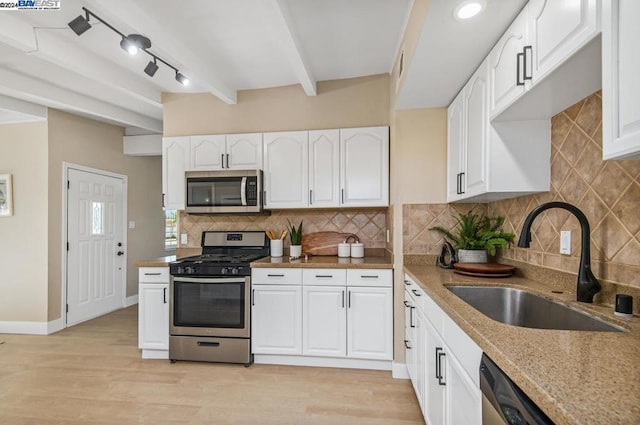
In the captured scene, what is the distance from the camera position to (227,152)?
333cm

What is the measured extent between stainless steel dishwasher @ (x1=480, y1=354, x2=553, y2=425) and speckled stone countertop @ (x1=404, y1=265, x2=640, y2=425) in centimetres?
3

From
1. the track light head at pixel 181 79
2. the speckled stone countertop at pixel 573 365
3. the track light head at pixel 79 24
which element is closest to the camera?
the speckled stone countertop at pixel 573 365

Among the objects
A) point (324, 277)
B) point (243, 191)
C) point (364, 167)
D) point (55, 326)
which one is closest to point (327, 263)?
point (324, 277)

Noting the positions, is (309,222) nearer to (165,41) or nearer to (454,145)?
(454,145)

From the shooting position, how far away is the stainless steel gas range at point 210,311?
9.31 ft

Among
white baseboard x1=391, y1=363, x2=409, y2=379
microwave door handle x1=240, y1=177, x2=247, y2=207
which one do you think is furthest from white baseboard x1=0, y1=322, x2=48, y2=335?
white baseboard x1=391, y1=363, x2=409, y2=379

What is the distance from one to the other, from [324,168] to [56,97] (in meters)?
2.94

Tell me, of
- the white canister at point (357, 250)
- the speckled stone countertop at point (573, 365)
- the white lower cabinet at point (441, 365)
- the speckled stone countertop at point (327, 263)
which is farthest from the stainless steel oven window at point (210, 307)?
the speckled stone countertop at point (573, 365)

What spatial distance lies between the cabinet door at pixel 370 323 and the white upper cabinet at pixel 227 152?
1.63 m

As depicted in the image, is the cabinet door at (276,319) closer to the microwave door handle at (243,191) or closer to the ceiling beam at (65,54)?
the microwave door handle at (243,191)

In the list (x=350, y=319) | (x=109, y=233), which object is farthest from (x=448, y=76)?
(x=109, y=233)

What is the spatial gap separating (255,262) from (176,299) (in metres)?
0.80

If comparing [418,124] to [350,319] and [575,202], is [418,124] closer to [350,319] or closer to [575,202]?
[575,202]

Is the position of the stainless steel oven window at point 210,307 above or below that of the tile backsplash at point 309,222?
below
